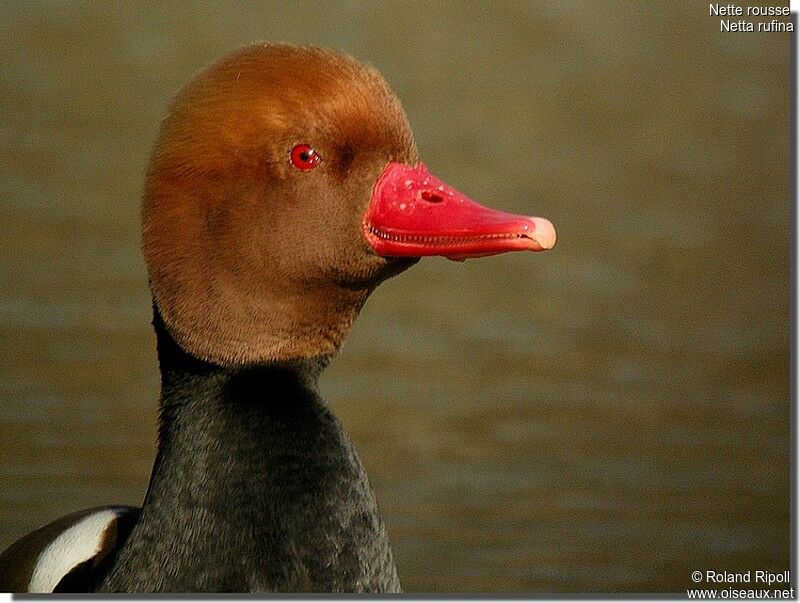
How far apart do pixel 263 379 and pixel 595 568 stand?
1.81m

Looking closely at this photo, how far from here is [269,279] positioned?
2096 mm

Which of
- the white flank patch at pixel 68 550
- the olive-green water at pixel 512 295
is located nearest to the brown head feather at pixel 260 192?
the white flank patch at pixel 68 550

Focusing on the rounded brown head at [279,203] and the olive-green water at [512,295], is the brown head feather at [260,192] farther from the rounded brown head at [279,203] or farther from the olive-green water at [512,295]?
the olive-green water at [512,295]

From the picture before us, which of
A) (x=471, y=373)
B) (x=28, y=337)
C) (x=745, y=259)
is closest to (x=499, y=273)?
(x=471, y=373)

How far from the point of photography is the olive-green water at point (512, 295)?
320 centimetres

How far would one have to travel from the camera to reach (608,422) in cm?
384

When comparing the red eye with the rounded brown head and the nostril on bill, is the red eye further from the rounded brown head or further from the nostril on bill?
the nostril on bill

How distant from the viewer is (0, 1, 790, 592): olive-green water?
320cm

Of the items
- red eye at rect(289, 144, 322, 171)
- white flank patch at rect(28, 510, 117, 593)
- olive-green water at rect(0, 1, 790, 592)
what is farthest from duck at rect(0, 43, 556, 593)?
olive-green water at rect(0, 1, 790, 592)

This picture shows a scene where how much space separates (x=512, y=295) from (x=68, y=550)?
5.67 feet

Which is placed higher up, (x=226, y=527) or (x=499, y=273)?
(x=226, y=527)

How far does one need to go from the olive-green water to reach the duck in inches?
39.2

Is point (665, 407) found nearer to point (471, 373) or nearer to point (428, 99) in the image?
point (471, 373)

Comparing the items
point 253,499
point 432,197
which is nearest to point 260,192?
point 432,197
